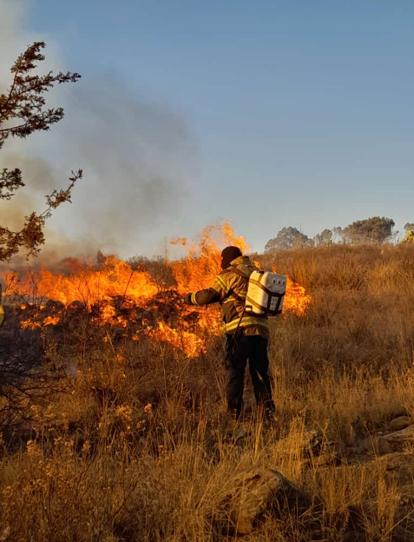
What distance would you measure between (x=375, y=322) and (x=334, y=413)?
533 centimetres

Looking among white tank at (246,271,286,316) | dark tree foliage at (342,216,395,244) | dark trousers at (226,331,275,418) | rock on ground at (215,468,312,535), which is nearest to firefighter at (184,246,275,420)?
dark trousers at (226,331,275,418)

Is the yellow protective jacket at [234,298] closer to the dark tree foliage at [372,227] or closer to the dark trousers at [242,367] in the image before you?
the dark trousers at [242,367]

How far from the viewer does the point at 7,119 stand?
5.18 m

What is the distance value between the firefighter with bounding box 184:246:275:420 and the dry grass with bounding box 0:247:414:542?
0.33m

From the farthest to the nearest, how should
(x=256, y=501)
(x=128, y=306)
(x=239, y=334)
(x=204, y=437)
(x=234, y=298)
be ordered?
(x=128, y=306), (x=234, y=298), (x=239, y=334), (x=204, y=437), (x=256, y=501)

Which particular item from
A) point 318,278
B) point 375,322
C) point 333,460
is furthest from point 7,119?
point 318,278

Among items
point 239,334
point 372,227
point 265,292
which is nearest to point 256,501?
point 265,292

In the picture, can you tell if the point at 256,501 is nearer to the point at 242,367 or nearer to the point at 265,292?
the point at 265,292

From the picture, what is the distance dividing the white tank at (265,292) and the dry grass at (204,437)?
121 cm

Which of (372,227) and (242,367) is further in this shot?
(372,227)

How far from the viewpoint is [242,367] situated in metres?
6.92

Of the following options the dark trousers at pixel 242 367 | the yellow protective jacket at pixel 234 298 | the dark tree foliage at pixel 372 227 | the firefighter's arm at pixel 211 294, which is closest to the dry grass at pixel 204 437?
the dark trousers at pixel 242 367

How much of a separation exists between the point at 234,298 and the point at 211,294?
11.9 inches

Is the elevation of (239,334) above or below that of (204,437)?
above
